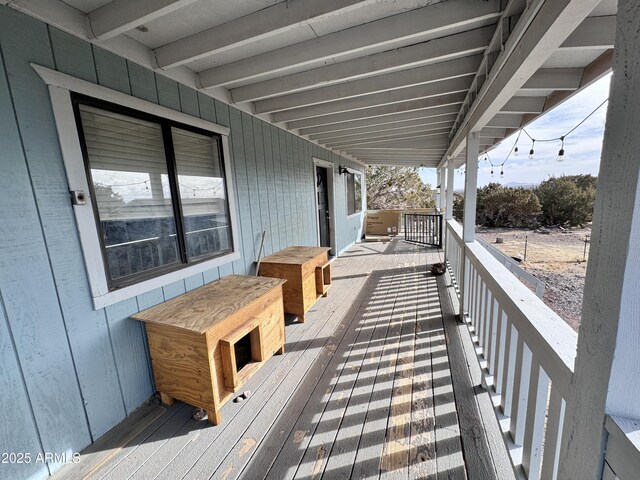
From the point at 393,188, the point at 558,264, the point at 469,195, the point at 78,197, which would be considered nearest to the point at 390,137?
the point at 469,195

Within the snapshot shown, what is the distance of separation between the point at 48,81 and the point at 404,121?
10.7ft

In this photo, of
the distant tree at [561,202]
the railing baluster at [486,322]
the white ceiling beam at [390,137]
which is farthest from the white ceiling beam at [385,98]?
the railing baluster at [486,322]

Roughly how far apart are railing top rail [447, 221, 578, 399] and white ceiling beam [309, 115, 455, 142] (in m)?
2.32

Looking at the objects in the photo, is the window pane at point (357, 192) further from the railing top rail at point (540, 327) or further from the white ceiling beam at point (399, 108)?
the railing top rail at point (540, 327)

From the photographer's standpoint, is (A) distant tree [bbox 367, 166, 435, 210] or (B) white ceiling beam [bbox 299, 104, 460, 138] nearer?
(B) white ceiling beam [bbox 299, 104, 460, 138]

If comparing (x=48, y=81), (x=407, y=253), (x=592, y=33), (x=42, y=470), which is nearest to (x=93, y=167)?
(x=48, y=81)

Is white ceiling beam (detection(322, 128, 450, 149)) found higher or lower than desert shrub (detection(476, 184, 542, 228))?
higher

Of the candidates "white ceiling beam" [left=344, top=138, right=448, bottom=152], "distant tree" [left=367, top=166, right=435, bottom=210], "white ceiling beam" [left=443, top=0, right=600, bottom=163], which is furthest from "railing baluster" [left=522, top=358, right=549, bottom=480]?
"distant tree" [left=367, top=166, right=435, bottom=210]

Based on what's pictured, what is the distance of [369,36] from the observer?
1652 mm

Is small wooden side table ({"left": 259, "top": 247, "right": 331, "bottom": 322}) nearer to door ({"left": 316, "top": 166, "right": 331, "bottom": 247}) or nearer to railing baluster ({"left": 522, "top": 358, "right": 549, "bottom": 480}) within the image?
railing baluster ({"left": 522, "top": 358, "right": 549, "bottom": 480})

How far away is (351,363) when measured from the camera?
2266 mm

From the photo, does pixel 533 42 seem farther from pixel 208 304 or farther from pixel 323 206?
pixel 323 206

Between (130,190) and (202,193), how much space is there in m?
0.63

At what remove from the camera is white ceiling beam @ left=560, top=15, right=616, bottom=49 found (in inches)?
50.5
